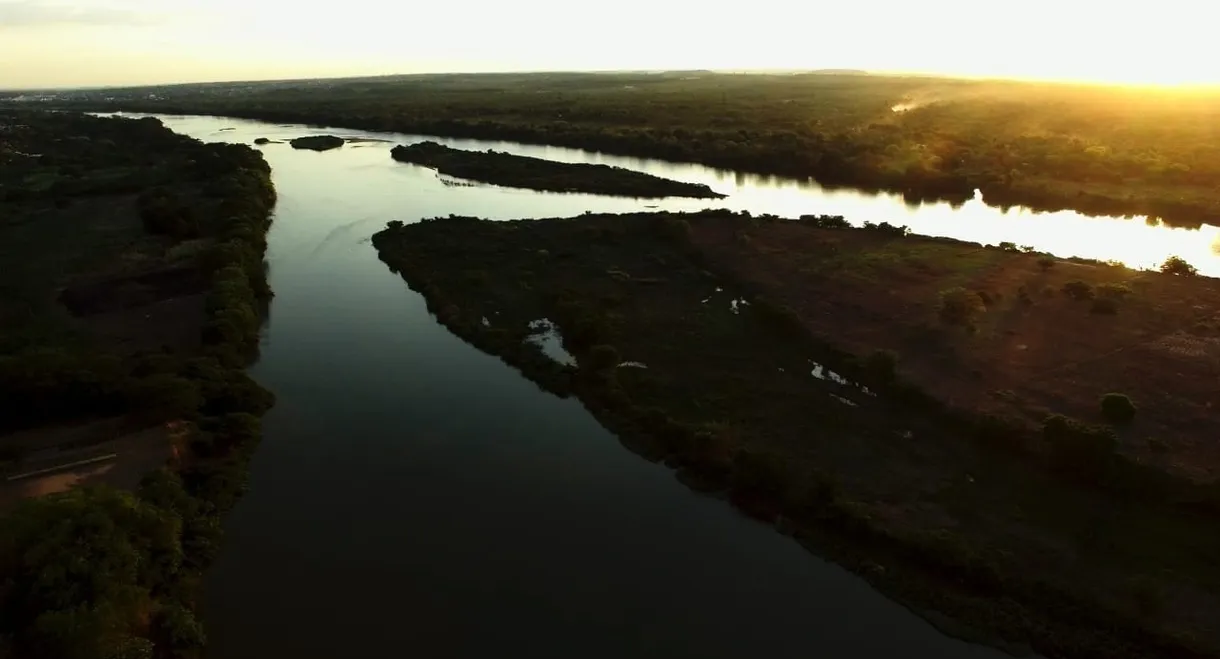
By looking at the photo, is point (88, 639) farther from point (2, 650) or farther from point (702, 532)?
point (702, 532)

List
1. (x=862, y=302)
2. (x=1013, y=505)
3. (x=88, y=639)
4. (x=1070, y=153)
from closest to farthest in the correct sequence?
(x=88, y=639)
(x=1013, y=505)
(x=862, y=302)
(x=1070, y=153)

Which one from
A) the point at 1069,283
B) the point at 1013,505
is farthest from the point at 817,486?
the point at 1069,283

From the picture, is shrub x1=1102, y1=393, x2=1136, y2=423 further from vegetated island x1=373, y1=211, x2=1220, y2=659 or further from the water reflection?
the water reflection

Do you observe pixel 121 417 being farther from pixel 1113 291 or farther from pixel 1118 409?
pixel 1113 291

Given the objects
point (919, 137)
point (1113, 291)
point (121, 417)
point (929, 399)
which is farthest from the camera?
point (919, 137)

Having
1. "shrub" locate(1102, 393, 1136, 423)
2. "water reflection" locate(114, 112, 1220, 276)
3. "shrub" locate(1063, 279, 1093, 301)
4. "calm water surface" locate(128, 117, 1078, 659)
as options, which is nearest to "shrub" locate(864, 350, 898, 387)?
"shrub" locate(1102, 393, 1136, 423)

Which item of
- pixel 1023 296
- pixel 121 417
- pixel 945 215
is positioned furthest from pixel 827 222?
pixel 121 417
